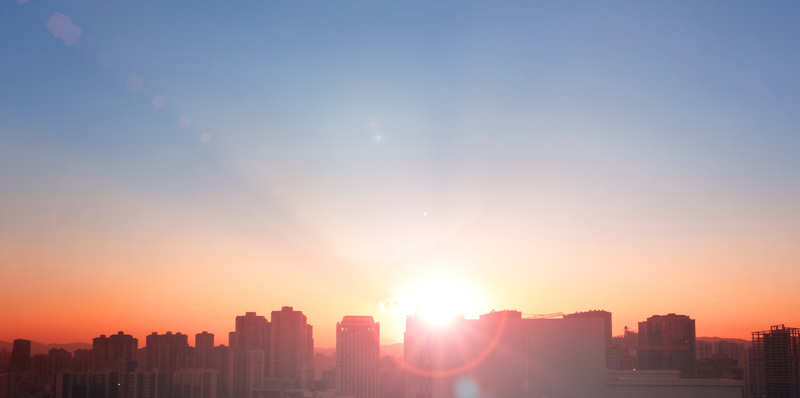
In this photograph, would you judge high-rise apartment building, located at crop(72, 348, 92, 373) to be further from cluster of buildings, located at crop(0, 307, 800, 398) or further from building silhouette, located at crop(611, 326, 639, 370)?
building silhouette, located at crop(611, 326, 639, 370)

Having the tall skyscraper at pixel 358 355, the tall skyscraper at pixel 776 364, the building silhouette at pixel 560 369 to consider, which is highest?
the building silhouette at pixel 560 369

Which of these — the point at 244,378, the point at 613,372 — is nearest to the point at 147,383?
the point at 244,378

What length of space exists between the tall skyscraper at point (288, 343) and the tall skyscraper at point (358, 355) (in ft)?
35.4

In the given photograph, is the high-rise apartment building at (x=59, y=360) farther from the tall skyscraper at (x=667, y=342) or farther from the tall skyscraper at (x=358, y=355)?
the tall skyscraper at (x=667, y=342)

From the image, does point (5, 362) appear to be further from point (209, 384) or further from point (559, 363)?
point (559, 363)

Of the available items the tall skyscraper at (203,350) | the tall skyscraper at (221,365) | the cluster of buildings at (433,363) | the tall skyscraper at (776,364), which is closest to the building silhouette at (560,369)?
the cluster of buildings at (433,363)

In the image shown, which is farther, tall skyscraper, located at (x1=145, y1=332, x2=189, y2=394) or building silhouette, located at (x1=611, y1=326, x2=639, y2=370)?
tall skyscraper, located at (x1=145, y1=332, x2=189, y2=394)

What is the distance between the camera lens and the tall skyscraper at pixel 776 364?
68000 mm

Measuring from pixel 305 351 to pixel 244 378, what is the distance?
77.7 ft

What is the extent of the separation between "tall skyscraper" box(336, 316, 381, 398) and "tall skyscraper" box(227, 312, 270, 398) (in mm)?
23067

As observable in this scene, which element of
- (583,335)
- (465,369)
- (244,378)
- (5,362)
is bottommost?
(244,378)

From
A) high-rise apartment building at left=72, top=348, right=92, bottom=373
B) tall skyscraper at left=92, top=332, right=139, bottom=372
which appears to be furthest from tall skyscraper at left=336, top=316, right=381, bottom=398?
high-rise apartment building at left=72, top=348, right=92, bottom=373

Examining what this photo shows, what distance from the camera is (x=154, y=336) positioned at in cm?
10481

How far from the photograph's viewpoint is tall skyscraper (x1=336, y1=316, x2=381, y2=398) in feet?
426
